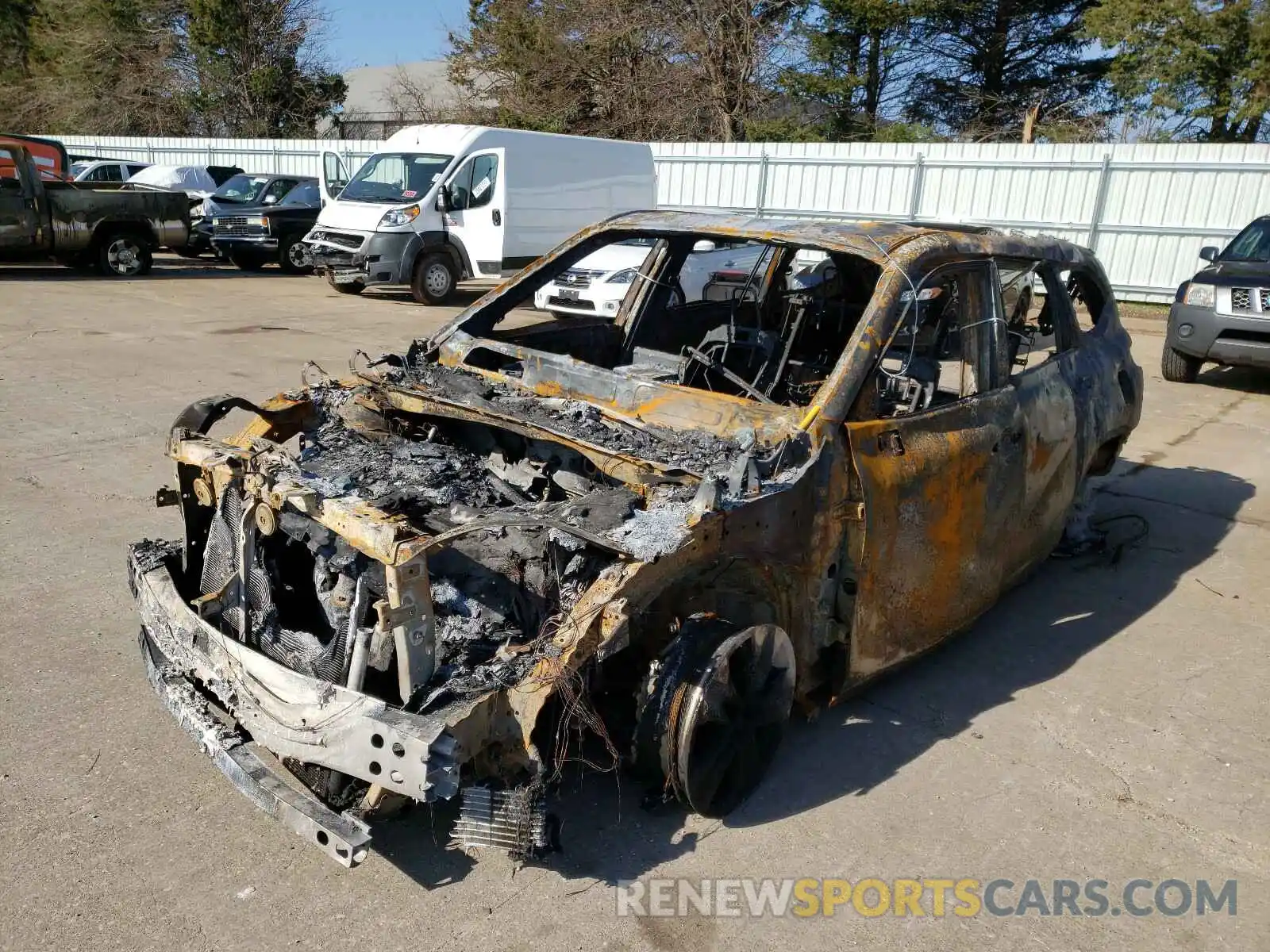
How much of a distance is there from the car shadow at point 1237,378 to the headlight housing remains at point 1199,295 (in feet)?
3.13

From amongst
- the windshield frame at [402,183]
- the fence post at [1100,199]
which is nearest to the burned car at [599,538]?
the windshield frame at [402,183]

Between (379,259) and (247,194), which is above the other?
(247,194)

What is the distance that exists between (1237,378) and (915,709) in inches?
367

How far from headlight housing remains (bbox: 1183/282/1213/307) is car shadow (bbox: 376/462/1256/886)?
4425mm

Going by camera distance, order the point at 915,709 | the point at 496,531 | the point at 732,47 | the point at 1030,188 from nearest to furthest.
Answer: the point at 496,531
the point at 915,709
the point at 1030,188
the point at 732,47

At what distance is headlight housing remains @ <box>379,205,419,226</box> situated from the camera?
1381 centimetres

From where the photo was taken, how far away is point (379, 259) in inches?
543

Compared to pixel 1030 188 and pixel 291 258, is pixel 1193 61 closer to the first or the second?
pixel 1030 188

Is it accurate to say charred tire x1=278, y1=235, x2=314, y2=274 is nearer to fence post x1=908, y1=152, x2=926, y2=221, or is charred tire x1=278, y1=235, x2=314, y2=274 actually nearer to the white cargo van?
the white cargo van

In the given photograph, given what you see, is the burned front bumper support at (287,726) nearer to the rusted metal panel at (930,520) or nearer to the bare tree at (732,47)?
the rusted metal panel at (930,520)

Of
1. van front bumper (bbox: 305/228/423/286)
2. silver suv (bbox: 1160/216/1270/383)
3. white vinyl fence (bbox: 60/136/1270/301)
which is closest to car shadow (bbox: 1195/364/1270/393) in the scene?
silver suv (bbox: 1160/216/1270/383)

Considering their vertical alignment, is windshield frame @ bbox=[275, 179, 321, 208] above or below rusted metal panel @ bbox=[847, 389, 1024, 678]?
above

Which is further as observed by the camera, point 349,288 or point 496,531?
point 349,288

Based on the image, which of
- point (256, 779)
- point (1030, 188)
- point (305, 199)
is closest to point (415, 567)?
point (256, 779)
